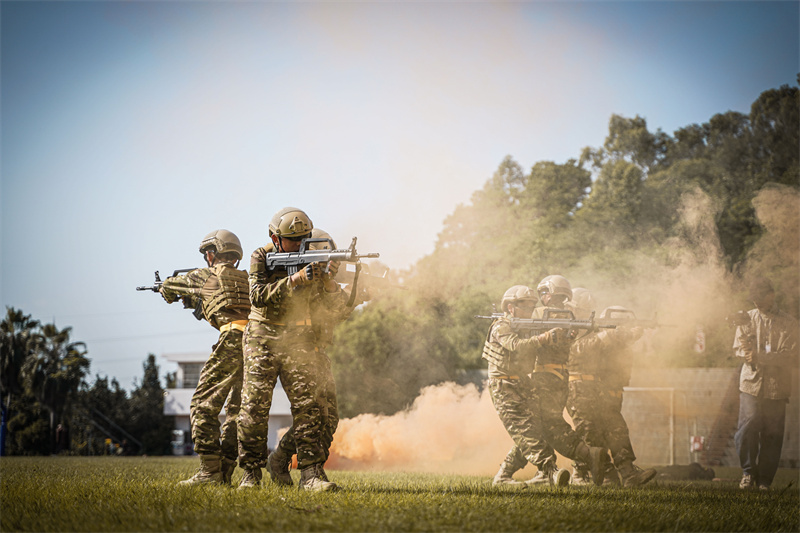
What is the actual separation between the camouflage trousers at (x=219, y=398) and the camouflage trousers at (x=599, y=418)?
5.11 metres

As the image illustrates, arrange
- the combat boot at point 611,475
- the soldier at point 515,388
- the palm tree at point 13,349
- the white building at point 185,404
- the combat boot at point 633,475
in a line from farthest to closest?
1. the white building at point 185,404
2. the palm tree at point 13,349
3. the combat boot at point 611,475
4. the combat boot at point 633,475
5. the soldier at point 515,388

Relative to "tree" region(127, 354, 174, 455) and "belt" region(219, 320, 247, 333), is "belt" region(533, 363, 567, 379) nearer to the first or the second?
"belt" region(219, 320, 247, 333)

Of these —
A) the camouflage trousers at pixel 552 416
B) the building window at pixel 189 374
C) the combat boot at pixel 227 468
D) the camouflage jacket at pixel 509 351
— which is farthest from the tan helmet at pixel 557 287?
the building window at pixel 189 374

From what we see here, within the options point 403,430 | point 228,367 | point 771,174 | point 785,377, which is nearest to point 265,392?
point 228,367

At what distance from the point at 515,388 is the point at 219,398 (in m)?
3.74

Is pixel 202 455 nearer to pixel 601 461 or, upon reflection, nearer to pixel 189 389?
pixel 601 461

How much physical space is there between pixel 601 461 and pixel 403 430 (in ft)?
30.2

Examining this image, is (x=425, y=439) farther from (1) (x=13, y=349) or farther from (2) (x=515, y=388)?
(1) (x=13, y=349)

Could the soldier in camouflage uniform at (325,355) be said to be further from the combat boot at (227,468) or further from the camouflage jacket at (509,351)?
the camouflage jacket at (509,351)

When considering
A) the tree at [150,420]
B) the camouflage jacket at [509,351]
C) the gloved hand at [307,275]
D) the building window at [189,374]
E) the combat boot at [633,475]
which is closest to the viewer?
the gloved hand at [307,275]

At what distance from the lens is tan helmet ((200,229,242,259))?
26.9 feet

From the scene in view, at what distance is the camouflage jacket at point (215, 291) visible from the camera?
782 centimetres

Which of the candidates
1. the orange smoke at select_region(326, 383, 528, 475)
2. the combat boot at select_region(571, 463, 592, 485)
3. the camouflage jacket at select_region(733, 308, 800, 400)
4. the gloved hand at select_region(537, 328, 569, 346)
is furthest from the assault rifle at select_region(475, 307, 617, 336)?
A: the orange smoke at select_region(326, 383, 528, 475)

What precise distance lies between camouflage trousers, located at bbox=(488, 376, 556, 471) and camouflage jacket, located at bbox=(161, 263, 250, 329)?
11.3ft
